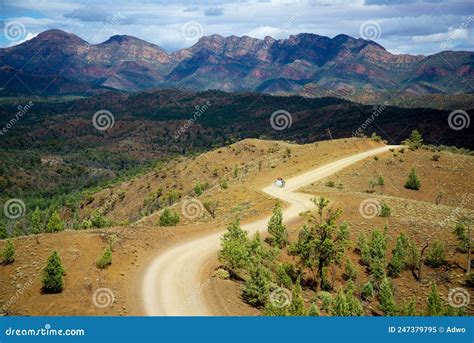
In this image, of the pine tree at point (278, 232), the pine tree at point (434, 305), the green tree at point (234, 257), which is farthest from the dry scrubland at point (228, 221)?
the pine tree at point (434, 305)

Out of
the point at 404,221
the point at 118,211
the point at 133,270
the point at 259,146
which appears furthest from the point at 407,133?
the point at 133,270

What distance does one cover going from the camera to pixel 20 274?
20688 mm

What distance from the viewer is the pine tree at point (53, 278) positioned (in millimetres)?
19000

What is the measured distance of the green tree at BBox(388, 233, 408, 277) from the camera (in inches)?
1093

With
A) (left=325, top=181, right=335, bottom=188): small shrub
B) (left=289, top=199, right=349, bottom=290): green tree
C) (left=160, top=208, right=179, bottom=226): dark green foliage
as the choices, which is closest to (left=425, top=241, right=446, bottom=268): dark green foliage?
(left=289, top=199, right=349, bottom=290): green tree

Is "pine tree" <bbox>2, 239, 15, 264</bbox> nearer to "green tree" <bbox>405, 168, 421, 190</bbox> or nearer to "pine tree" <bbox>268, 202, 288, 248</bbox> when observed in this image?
"pine tree" <bbox>268, 202, 288, 248</bbox>

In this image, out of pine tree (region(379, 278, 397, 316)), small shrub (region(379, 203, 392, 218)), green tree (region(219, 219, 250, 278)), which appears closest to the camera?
pine tree (region(379, 278, 397, 316))

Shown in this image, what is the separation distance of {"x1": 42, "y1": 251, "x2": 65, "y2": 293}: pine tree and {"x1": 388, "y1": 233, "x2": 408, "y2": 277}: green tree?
19.3 m

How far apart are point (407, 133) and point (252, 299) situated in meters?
116

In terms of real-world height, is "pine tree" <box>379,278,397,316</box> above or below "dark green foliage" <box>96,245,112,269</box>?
below

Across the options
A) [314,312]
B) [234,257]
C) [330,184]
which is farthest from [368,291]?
[330,184]

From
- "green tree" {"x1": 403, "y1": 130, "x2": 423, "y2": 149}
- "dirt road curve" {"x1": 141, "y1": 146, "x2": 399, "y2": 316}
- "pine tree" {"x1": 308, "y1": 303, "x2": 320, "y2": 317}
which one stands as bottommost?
"pine tree" {"x1": 308, "y1": 303, "x2": 320, "y2": 317}

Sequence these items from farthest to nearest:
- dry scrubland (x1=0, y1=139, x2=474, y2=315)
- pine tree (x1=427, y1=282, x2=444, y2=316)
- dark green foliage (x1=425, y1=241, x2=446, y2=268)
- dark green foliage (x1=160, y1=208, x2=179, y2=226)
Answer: dark green foliage (x1=160, y1=208, x2=179, y2=226) → dark green foliage (x1=425, y1=241, x2=446, y2=268) → pine tree (x1=427, y1=282, x2=444, y2=316) → dry scrubland (x1=0, y1=139, x2=474, y2=315)

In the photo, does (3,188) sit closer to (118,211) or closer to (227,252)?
(118,211)
